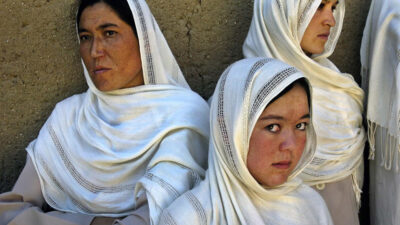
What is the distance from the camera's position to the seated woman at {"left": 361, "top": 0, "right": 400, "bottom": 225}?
11.4ft

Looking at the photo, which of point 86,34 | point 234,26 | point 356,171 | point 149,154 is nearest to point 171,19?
point 234,26

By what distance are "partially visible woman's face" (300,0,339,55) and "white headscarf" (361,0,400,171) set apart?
286mm

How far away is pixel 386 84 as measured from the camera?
142 inches

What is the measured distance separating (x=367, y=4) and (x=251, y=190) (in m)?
1.95

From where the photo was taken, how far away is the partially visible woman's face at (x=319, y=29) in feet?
11.8

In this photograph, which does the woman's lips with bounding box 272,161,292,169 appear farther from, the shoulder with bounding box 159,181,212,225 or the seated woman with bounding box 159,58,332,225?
the shoulder with bounding box 159,181,212,225

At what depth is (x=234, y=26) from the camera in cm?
402

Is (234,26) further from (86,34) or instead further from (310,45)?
(86,34)

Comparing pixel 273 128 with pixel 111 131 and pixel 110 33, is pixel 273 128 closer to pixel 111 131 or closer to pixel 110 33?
pixel 111 131

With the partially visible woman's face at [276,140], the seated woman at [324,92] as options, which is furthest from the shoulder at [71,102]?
the partially visible woman's face at [276,140]

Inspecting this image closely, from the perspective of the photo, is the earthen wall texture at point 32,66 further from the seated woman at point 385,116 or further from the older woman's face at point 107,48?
the seated woman at point 385,116

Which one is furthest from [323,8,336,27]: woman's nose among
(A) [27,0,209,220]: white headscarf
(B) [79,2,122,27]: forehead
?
(B) [79,2,122,27]: forehead

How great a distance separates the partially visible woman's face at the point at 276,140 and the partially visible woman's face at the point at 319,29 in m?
0.97

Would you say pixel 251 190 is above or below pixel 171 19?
below
